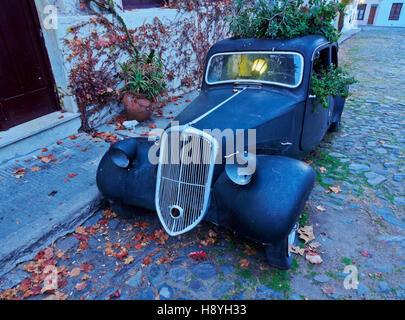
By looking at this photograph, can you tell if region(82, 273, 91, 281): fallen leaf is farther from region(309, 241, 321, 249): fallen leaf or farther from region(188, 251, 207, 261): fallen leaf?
region(309, 241, 321, 249): fallen leaf

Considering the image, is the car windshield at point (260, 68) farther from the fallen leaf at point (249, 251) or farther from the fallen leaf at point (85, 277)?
the fallen leaf at point (85, 277)

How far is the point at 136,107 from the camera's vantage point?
227 inches

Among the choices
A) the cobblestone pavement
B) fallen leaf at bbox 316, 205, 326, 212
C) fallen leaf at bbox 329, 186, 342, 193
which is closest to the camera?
the cobblestone pavement

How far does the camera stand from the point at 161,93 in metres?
6.50

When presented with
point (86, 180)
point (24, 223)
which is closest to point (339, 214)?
point (86, 180)

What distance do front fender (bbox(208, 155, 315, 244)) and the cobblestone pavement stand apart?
1.72 feet

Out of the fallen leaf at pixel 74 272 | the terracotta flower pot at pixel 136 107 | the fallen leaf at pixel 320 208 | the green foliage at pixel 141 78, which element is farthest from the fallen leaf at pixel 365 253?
the green foliage at pixel 141 78

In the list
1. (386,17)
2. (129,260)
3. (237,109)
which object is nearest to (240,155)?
(237,109)

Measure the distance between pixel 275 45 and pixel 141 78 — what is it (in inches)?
119

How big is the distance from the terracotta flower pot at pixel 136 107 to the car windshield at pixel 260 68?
2.07m

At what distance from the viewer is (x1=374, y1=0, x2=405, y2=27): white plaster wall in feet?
103

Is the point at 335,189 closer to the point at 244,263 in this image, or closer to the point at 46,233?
the point at 244,263

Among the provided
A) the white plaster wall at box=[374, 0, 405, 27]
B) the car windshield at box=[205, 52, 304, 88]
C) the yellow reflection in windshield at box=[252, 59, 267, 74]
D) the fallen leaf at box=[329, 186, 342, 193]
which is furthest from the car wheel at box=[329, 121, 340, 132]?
the white plaster wall at box=[374, 0, 405, 27]
